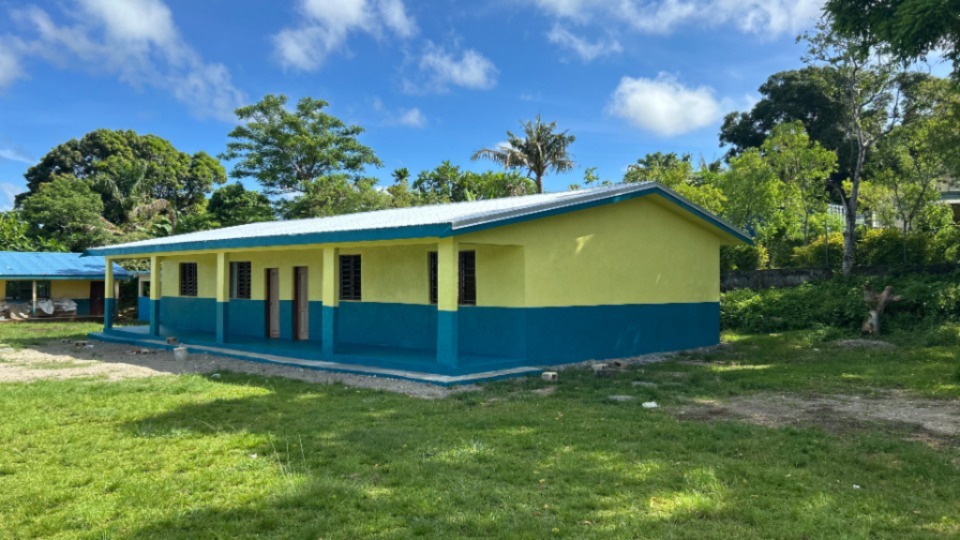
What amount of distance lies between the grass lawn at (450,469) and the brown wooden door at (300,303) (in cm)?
685

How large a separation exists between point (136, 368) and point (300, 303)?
4.50m

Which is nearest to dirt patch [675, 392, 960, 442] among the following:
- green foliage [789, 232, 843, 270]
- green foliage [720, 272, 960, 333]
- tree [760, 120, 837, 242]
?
green foliage [720, 272, 960, 333]

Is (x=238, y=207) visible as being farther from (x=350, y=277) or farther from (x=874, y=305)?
(x=874, y=305)

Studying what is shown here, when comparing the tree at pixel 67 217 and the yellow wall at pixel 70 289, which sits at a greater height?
the tree at pixel 67 217

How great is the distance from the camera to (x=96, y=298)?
28.4m

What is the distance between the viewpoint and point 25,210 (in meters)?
35.0

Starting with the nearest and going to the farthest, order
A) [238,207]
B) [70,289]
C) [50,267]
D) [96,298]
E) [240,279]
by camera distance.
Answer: [240,279]
[50,267]
[70,289]
[96,298]
[238,207]

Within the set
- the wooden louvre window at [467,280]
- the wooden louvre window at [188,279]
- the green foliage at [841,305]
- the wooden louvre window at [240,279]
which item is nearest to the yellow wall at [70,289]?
the wooden louvre window at [188,279]

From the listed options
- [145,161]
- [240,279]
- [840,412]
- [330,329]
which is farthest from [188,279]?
[145,161]

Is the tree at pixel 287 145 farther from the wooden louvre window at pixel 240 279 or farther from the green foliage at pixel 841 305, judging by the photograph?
the green foliage at pixel 841 305

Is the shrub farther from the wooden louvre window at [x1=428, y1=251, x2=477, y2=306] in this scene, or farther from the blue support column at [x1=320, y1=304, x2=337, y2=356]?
the blue support column at [x1=320, y1=304, x2=337, y2=356]

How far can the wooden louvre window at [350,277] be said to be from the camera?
1514 centimetres

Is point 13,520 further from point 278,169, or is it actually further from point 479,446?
point 278,169

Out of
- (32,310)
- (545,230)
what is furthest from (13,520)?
(32,310)
